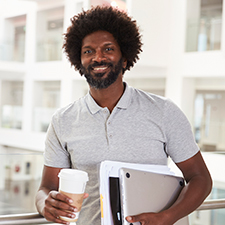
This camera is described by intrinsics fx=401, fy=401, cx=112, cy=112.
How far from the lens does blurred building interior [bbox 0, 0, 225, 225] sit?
893 cm

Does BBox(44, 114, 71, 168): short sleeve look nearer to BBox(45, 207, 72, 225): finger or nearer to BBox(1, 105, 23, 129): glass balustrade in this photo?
BBox(45, 207, 72, 225): finger

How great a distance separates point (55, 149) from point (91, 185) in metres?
0.20

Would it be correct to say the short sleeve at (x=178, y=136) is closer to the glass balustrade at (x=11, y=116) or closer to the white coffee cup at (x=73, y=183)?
the white coffee cup at (x=73, y=183)

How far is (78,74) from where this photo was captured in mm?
11930

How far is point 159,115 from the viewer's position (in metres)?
1.51

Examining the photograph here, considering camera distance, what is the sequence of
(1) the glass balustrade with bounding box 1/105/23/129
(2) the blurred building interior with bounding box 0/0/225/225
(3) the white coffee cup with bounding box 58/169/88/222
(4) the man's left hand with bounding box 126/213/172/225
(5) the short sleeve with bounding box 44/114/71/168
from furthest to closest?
1. (1) the glass balustrade with bounding box 1/105/23/129
2. (2) the blurred building interior with bounding box 0/0/225/225
3. (5) the short sleeve with bounding box 44/114/71/168
4. (4) the man's left hand with bounding box 126/213/172/225
5. (3) the white coffee cup with bounding box 58/169/88/222

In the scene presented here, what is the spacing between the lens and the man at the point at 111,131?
4.84 ft

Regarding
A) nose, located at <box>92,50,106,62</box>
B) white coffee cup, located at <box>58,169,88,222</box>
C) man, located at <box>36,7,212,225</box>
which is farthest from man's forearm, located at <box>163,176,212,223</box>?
nose, located at <box>92,50,106,62</box>

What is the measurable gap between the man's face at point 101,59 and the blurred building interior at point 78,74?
204 cm

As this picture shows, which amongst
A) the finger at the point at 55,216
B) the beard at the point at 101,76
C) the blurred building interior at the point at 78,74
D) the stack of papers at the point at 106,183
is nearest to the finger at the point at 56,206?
the finger at the point at 55,216

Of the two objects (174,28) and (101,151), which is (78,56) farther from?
(174,28)

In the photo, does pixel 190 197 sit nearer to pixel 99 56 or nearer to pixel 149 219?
pixel 149 219

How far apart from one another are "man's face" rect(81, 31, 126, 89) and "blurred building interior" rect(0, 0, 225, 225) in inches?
80.5

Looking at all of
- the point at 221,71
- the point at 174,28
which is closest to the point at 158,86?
the point at 174,28
